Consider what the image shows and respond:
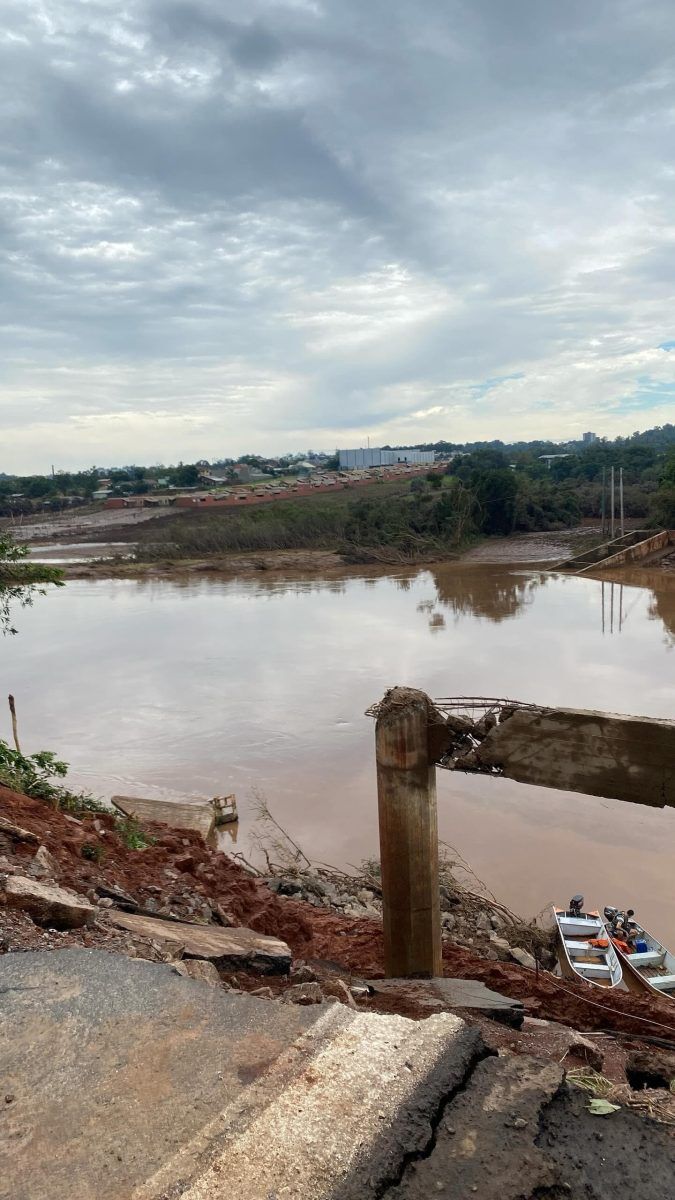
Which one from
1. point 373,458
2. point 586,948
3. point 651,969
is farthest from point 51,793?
point 373,458

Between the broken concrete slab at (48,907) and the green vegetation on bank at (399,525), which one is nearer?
the broken concrete slab at (48,907)

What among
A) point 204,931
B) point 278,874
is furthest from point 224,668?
point 204,931

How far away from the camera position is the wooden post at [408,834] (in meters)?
5.36

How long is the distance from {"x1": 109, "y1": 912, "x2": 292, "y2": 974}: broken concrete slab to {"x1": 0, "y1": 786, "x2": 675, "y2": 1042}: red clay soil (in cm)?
73

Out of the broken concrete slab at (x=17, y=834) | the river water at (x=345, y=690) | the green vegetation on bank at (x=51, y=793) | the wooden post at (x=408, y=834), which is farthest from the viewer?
the river water at (x=345, y=690)

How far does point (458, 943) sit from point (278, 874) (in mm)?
2896

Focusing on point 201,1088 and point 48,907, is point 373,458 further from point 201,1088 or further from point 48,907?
point 201,1088

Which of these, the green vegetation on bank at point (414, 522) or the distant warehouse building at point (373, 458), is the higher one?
the distant warehouse building at point (373, 458)

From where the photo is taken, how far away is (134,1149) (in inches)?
107

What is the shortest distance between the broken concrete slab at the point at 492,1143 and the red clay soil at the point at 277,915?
4.16 ft

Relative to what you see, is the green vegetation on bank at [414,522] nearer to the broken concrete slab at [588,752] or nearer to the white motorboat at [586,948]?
the white motorboat at [586,948]

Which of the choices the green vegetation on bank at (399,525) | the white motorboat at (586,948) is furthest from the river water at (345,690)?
the green vegetation on bank at (399,525)

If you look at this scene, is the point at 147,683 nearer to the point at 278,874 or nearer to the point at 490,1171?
the point at 278,874

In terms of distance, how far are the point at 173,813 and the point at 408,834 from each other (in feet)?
23.1
